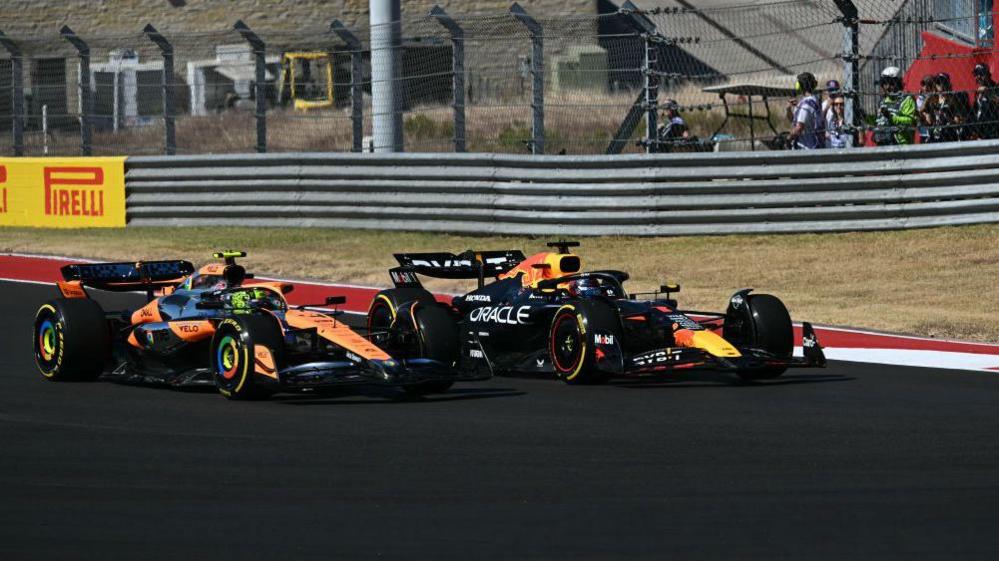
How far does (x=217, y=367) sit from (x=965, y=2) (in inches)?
432

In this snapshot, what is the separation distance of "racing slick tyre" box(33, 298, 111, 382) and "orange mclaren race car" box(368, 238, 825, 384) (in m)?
1.81

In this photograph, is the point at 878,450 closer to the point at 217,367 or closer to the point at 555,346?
the point at 555,346

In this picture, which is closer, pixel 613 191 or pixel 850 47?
pixel 850 47

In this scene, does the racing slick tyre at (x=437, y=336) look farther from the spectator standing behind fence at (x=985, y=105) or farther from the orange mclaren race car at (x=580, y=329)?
the spectator standing behind fence at (x=985, y=105)

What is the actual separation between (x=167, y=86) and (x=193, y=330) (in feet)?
37.9

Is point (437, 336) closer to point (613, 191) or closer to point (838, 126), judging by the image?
point (613, 191)

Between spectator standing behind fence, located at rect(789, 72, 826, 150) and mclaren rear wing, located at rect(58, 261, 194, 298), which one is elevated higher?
spectator standing behind fence, located at rect(789, 72, 826, 150)

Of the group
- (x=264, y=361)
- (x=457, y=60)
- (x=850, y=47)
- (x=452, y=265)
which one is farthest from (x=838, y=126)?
(x=264, y=361)

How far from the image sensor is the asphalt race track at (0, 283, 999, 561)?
6.33 meters

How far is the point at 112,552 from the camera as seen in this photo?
6.16 meters

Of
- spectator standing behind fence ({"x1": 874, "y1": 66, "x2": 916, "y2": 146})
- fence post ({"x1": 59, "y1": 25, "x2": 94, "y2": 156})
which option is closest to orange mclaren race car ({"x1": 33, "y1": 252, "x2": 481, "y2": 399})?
spectator standing behind fence ({"x1": 874, "y1": 66, "x2": 916, "y2": 146})

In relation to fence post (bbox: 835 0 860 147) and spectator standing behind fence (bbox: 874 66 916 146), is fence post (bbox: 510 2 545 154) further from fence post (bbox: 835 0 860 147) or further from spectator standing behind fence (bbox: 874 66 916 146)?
spectator standing behind fence (bbox: 874 66 916 146)

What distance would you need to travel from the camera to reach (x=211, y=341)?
419 inches

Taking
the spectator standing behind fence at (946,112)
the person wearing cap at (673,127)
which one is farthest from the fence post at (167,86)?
the spectator standing behind fence at (946,112)
